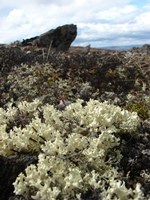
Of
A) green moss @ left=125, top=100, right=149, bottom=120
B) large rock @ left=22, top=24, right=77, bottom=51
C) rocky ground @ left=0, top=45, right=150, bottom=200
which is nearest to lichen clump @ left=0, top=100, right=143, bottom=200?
rocky ground @ left=0, top=45, right=150, bottom=200

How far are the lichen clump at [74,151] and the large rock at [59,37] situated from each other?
11456mm

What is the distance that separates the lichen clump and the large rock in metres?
11.5

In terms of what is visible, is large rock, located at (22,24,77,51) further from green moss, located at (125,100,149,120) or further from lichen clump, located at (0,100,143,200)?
lichen clump, located at (0,100,143,200)

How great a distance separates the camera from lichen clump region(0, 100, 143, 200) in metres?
4.97

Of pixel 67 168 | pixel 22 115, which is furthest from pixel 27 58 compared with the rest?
pixel 67 168

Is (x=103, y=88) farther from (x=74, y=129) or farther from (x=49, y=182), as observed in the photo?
(x=49, y=182)

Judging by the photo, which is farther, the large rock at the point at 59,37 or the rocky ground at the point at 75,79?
the large rock at the point at 59,37

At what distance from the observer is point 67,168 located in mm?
5336

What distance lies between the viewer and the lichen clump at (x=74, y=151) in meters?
4.97

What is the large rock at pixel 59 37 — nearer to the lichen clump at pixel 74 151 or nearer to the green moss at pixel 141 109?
the green moss at pixel 141 109

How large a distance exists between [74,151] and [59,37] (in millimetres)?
13339

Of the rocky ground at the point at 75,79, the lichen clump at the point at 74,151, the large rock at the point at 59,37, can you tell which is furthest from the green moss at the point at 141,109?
the large rock at the point at 59,37

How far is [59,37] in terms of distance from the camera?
18.7 meters

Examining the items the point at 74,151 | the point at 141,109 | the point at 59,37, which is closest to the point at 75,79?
the point at 141,109
